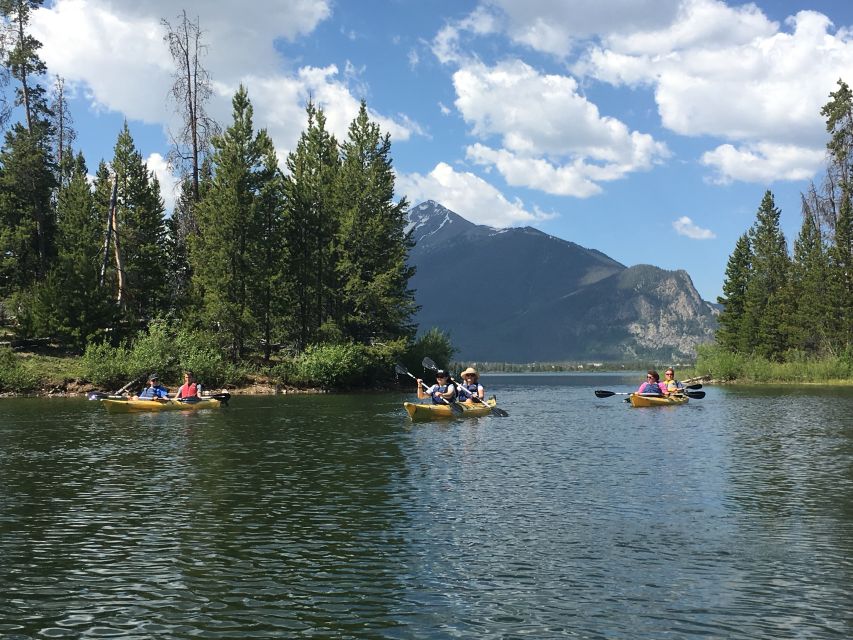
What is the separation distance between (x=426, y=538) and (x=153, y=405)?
1312 inches

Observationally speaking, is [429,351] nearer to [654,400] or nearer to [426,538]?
[654,400]

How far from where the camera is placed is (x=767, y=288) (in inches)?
4131

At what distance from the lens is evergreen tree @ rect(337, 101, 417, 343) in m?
70.1

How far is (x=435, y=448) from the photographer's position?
2783 cm

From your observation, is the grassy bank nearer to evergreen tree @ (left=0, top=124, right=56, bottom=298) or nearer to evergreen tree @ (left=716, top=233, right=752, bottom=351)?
evergreen tree @ (left=716, top=233, right=752, bottom=351)

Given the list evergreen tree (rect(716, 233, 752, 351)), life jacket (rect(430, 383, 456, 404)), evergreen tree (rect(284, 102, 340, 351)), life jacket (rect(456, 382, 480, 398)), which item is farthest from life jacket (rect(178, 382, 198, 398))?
evergreen tree (rect(716, 233, 752, 351))

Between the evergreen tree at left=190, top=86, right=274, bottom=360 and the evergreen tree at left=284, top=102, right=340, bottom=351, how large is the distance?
5.00 m

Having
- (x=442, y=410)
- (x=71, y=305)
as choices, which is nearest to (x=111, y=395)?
(x=71, y=305)

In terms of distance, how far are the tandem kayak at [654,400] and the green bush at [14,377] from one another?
138 feet

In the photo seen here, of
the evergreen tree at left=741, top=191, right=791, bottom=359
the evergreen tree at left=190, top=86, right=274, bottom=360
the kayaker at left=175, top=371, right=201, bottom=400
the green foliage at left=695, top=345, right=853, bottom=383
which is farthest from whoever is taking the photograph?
the evergreen tree at left=741, top=191, right=791, bottom=359

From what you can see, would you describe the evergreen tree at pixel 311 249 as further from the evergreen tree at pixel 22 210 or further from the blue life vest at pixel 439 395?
the blue life vest at pixel 439 395

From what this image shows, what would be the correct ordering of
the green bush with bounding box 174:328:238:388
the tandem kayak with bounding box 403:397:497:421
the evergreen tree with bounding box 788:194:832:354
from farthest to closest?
the evergreen tree with bounding box 788:194:832:354 < the green bush with bounding box 174:328:238:388 < the tandem kayak with bounding box 403:397:497:421

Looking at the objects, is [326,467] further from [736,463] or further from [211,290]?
[211,290]

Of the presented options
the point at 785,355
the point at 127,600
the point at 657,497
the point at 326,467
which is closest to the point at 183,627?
the point at 127,600
